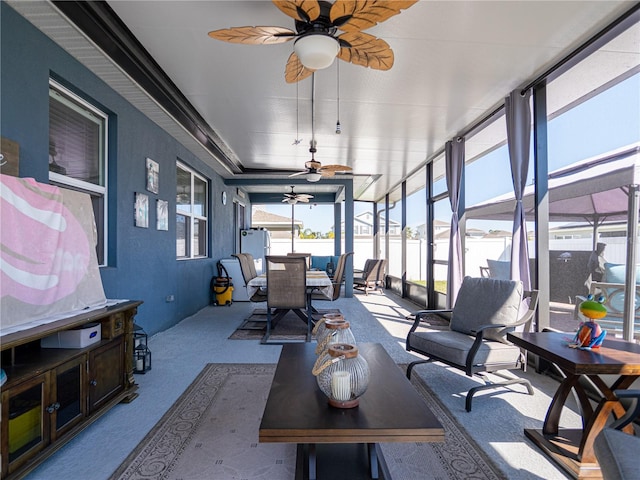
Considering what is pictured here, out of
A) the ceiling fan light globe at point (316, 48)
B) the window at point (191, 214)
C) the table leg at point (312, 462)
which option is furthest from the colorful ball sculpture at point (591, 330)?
the window at point (191, 214)

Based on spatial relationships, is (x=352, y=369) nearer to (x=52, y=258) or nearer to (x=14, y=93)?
(x=52, y=258)

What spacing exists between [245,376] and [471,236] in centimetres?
371

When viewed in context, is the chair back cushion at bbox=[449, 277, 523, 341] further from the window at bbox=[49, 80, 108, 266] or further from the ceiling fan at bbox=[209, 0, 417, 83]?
the window at bbox=[49, 80, 108, 266]

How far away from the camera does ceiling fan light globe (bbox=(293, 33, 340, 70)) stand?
1.95m

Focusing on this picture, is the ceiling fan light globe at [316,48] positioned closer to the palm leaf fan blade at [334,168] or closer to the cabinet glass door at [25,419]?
the cabinet glass door at [25,419]

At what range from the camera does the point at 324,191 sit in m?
10.3

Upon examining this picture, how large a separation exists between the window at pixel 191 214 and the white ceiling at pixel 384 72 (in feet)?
3.65

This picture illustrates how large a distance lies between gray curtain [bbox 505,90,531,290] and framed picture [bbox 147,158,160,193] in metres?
4.05

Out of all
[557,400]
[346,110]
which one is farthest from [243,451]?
[346,110]

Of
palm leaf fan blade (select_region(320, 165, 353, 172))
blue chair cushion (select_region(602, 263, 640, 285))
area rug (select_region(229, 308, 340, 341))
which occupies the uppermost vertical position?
palm leaf fan blade (select_region(320, 165, 353, 172))

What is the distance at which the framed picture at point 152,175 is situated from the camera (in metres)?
3.94

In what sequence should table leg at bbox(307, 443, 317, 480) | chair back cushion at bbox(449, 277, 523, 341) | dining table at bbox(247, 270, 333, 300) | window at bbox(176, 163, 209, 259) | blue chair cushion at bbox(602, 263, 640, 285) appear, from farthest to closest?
window at bbox(176, 163, 209, 259)
dining table at bbox(247, 270, 333, 300)
chair back cushion at bbox(449, 277, 523, 341)
blue chair cushion at bbox(602, 263, 640, 285)
table leg at bbox(307, 443, 317, 480)

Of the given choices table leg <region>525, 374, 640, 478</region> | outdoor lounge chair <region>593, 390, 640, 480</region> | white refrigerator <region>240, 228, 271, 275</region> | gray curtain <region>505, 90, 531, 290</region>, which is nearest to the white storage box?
outdoor lounge chair <region>593, 390, 640, 480</region>

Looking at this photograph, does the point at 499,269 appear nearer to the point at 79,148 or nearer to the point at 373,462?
the point at 373,462
